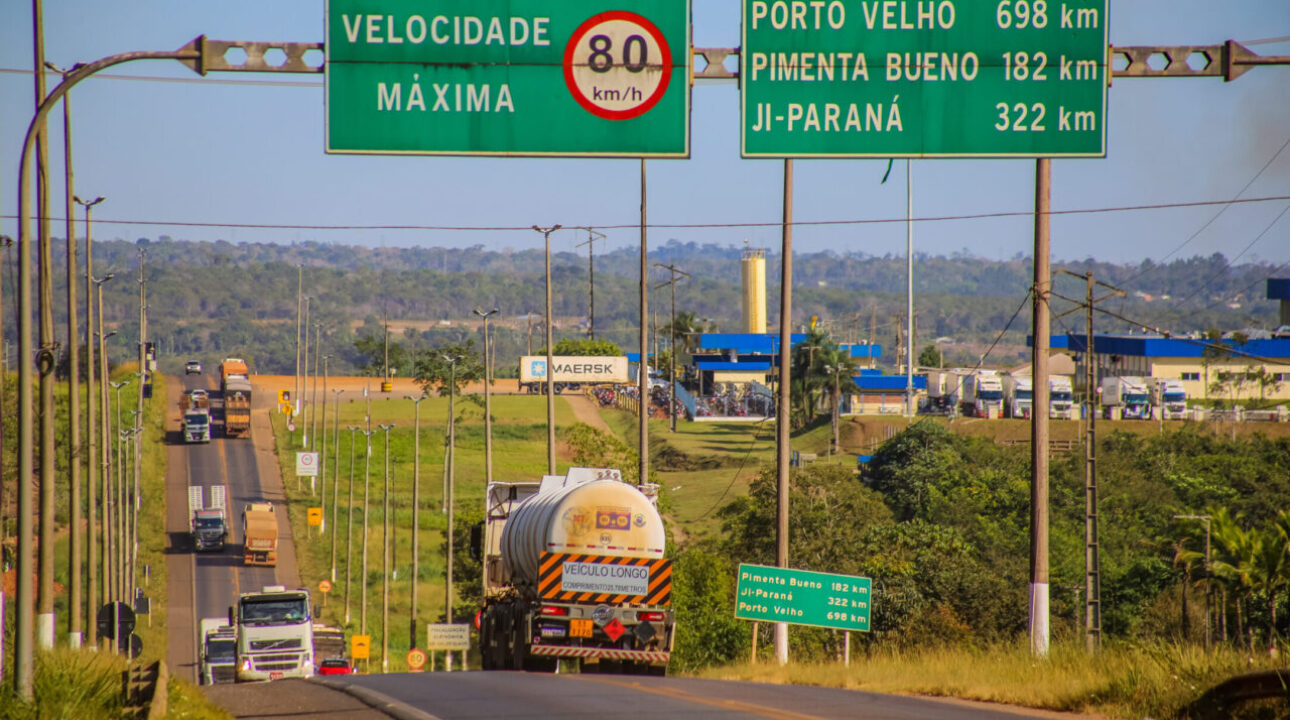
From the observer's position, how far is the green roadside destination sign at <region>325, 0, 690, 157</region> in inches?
575

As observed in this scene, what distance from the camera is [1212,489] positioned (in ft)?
222

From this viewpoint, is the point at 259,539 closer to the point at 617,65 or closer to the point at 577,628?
the point at 577,628

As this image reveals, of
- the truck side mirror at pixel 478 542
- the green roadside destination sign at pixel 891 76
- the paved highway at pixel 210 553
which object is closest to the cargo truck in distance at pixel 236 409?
the paved highway at pixel 210 553

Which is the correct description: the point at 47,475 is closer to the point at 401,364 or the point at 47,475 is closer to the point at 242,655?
the point at 242,655

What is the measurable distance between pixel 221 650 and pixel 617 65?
31.8 m

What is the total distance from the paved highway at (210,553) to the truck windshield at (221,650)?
258 inches

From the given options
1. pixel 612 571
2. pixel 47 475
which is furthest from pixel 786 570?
pixel 47 475

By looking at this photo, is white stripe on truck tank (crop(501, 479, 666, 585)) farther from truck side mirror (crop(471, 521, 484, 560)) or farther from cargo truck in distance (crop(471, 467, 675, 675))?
truck side mirror (crop(471, 521, 484, 560))

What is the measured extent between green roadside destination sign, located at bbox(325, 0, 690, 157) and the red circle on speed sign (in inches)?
0.4

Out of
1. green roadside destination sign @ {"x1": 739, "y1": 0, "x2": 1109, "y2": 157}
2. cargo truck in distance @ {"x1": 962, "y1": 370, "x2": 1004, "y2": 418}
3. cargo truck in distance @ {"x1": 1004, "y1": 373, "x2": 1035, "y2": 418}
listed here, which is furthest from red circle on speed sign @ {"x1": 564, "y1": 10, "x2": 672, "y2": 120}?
cargo truck in distance @ {"x1": 962, "y1": 370, "x2": 1004, "y2": 418}

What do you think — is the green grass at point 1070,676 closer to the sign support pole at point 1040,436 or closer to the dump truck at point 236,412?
the sign support pole at point 1040,436

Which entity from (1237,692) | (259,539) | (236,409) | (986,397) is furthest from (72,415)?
(986,397)

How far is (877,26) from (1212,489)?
59.9m

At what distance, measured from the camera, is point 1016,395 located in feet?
361
